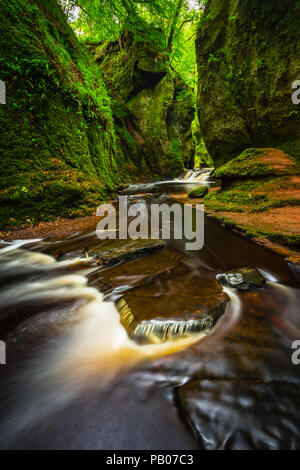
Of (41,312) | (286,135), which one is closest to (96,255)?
(41,312)

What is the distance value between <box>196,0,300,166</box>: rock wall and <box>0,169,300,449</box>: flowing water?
540 centimetres

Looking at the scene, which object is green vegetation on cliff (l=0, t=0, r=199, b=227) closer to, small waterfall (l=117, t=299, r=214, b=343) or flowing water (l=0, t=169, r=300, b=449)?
flowing water (l=0, t=169, r=300, b=449)

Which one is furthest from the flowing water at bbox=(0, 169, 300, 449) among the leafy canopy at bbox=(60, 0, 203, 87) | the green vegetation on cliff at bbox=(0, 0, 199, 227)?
the leafy canopy at bbox=(60, 0, 203, 87)

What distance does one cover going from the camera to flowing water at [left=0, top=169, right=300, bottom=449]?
3.41 feet

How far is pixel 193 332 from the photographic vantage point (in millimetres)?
1612

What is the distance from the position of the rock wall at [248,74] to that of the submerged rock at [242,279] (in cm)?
479

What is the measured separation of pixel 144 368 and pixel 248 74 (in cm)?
859

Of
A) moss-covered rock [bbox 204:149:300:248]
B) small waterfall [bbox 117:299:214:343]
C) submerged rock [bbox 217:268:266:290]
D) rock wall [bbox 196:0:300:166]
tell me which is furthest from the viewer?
rock wall [bbox 196:0:300:166]

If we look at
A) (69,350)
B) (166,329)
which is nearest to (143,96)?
(166,329)

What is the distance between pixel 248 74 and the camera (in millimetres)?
6105

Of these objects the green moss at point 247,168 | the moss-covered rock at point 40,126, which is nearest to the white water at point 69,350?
the moss-covered rock at point 40,126

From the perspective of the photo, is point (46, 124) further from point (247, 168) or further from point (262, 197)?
point (262, 197)

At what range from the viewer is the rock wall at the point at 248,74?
201 inches
